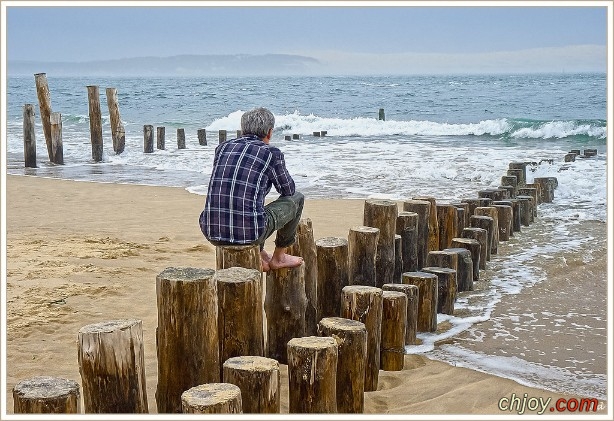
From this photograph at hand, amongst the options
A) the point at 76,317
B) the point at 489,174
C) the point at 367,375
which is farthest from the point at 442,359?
the point at 489,174

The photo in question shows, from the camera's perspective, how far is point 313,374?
12.4 ft

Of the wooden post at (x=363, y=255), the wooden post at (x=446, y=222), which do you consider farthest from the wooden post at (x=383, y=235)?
the wooden post at (x=446, y=222)

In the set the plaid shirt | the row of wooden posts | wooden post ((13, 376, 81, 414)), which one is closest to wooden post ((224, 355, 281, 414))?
the row of wooden posts

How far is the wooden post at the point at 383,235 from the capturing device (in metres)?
5.89

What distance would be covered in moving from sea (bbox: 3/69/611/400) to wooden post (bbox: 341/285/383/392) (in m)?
0.74

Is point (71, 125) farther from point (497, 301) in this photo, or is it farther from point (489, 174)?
point (497, 301)

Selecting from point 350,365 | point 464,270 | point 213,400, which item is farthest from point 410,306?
point 213,400

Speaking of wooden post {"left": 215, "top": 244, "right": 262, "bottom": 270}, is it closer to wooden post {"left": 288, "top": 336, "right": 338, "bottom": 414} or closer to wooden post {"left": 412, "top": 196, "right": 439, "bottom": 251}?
wooden post {"left": 288, "top": 336, "right": 338, "bottom": 414}

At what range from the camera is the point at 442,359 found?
508 cm

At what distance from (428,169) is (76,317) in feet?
33.1

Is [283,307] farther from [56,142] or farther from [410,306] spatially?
[56,142]

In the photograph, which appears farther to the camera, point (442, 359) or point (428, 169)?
point (428, 169)

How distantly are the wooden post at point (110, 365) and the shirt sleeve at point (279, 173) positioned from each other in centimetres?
174

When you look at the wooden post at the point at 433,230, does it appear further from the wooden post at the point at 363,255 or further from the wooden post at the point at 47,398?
the wooden post at the point at 47,398
